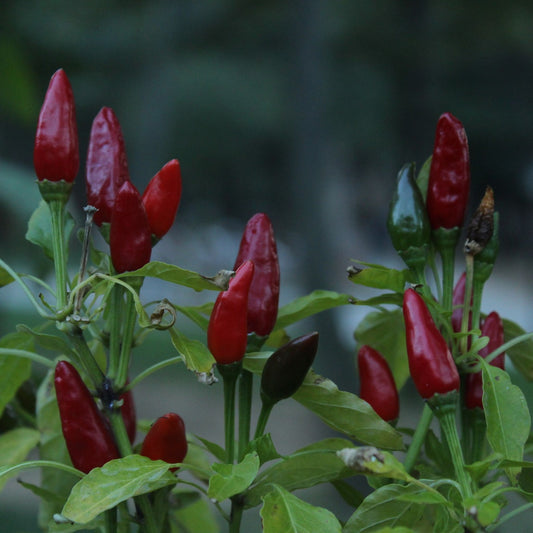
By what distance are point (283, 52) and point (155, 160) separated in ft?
7.92

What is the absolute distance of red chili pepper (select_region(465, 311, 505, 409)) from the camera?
0.79 metres

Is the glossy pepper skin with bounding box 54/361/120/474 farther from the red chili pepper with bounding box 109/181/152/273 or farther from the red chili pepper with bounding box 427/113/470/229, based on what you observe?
the red chili pepper with bounding box 427/113/470/229

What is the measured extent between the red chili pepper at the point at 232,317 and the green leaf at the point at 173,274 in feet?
0.06

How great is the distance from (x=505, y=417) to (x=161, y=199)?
375mm

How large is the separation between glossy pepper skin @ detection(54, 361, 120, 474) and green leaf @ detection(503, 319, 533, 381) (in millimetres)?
452

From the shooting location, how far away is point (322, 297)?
815mm

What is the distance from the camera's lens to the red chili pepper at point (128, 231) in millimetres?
725

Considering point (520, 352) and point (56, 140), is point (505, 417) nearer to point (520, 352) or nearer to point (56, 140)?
point (520, 352)

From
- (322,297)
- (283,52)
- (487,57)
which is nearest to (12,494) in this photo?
(322,297)

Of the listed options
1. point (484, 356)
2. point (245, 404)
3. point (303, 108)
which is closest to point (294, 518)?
point (245, 404)

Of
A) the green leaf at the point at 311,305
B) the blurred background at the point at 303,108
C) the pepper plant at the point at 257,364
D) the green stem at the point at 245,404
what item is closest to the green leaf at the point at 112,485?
the pepper plant at the point at 257,364

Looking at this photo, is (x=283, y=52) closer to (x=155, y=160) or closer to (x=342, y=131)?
(x=342, y=131)

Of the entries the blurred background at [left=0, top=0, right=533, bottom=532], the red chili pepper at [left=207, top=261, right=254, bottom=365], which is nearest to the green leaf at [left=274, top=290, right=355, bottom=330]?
the red chili pepper at [left=207, top=261, right=254, bottom=365]

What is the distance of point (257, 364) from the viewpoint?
77 centimetres
